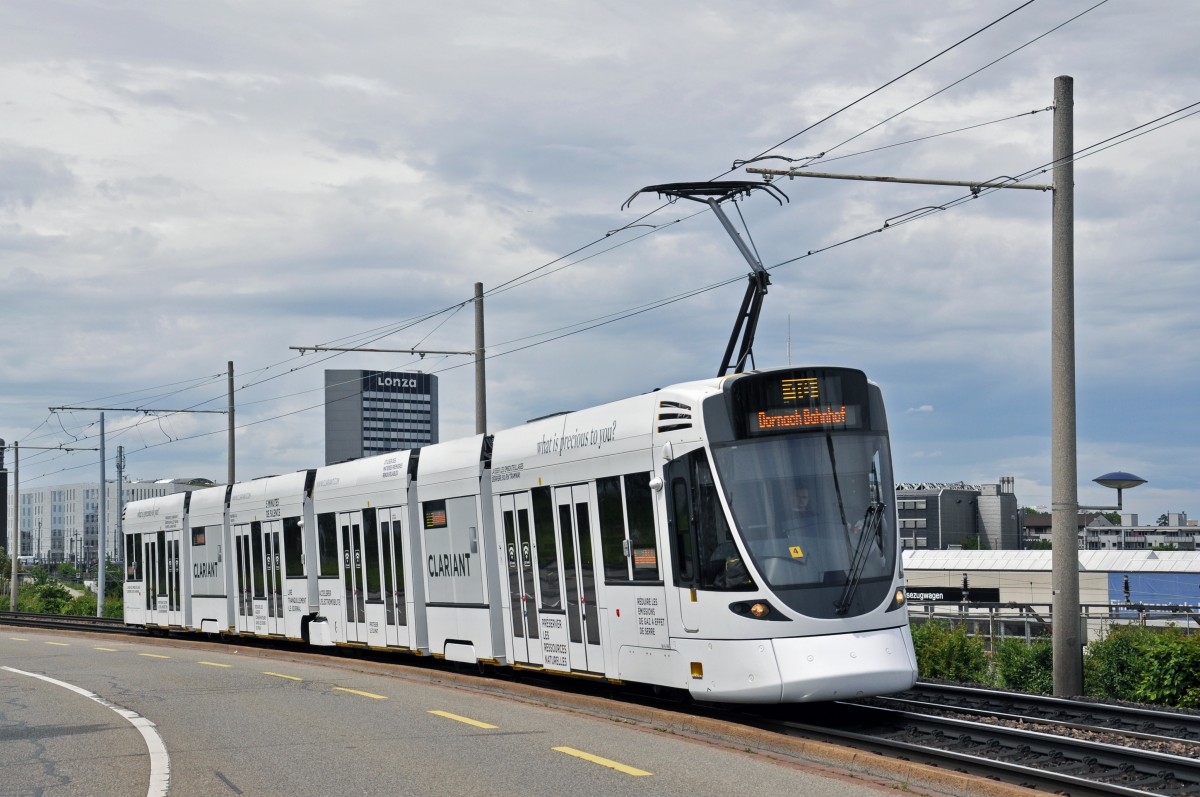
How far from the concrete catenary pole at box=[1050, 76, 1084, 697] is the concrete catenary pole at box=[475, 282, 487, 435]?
12.0 meters

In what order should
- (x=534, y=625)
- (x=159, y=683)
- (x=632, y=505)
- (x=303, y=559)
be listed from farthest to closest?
(x=303, y=559), (x=159, y=683), (x=534, y=625), (x=632, y=505)

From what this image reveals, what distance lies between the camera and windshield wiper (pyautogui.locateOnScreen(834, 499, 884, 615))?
12.8m

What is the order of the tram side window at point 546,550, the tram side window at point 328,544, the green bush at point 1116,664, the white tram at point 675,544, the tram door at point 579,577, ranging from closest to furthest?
the white tram at point 675,544 < the tram door at point 579,577 < the tram side window at point 546,550 < the green bush at point 1116,664 < the tram side window at point 328,544

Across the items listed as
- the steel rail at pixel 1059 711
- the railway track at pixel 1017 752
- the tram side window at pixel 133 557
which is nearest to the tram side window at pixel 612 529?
the railway track at pixel 1017 752

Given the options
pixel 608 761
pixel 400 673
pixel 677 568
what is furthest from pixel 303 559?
pixel 608 761

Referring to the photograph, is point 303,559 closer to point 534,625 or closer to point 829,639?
point 534,625

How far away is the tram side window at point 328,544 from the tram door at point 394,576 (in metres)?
2.16

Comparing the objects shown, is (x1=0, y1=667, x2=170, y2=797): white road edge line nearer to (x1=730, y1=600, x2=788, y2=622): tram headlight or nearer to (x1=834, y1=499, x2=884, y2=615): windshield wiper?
(x1=730, y1=600, x2=788, y2=622): tram headlight

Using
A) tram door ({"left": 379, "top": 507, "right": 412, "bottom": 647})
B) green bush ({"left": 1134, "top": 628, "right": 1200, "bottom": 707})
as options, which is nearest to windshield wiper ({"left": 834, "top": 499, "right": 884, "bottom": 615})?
green bush ({"left": 1134, "top": 628, "right": 1200, "bottom": 707})

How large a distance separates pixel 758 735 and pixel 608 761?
65.5 inches

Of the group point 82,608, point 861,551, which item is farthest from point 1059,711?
point 82,608

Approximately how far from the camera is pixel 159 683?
19453 millimetres

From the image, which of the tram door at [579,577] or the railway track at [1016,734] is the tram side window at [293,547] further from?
the railway track at [1016,734]

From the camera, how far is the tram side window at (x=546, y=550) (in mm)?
16419
